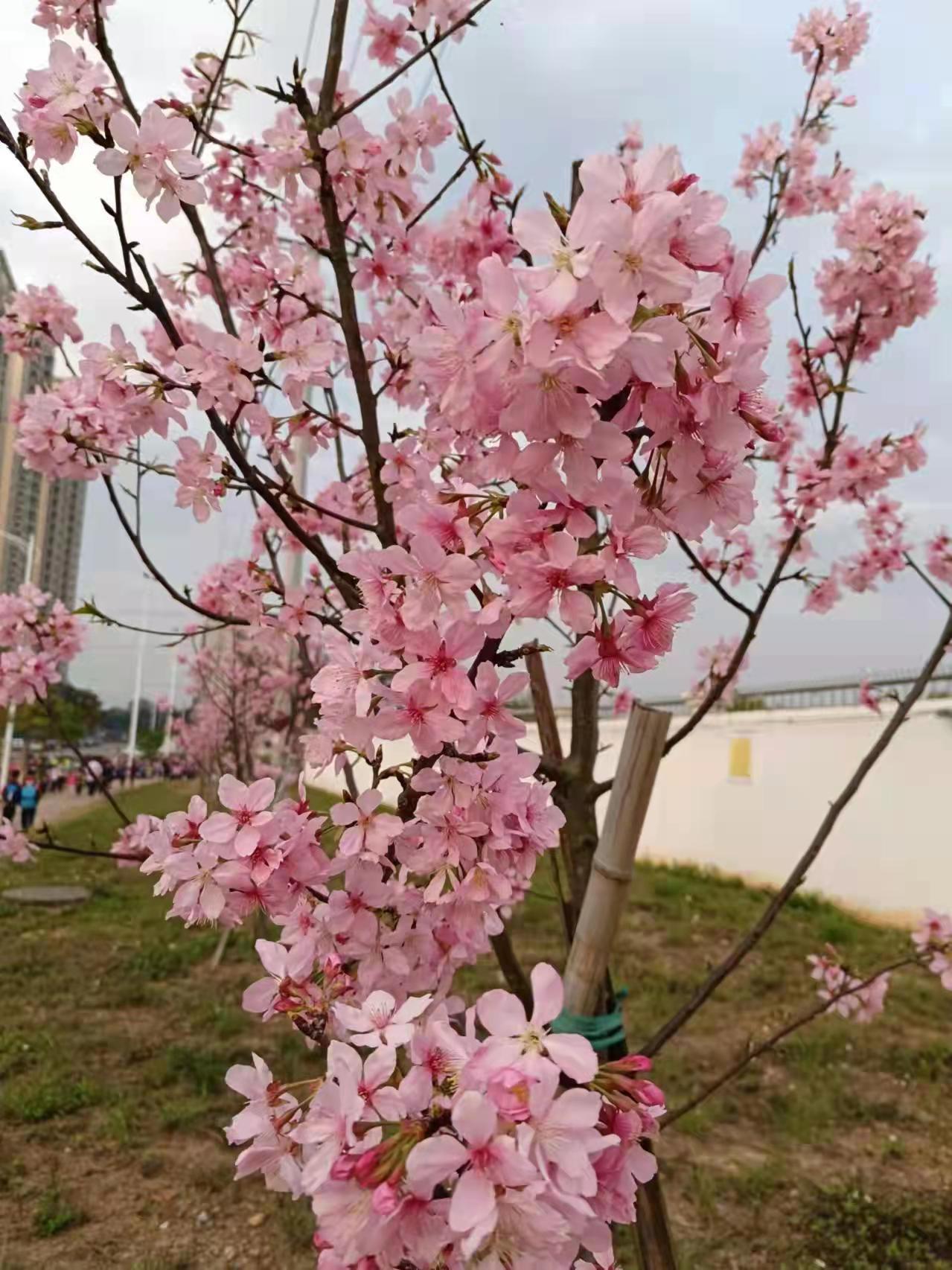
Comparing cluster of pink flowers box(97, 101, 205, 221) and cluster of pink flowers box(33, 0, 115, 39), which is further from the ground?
cluster of pink flowers box(33, 0, 115, 39)

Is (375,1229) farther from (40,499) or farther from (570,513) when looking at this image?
(40,499)

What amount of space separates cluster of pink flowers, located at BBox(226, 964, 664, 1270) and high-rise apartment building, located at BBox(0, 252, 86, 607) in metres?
2.02

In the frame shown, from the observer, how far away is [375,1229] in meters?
0.66

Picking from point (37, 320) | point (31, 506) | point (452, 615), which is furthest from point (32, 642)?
point (31, 506)

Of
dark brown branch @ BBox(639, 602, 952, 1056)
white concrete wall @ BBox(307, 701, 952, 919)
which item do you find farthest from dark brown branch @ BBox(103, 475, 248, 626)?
white concrete wall @ BBox(307, 701, 952, 919)

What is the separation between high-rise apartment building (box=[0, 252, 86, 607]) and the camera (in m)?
2.59

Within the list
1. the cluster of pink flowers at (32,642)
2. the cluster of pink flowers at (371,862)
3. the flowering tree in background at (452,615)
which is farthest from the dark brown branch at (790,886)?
the cluster of pink flowers at (32,642)

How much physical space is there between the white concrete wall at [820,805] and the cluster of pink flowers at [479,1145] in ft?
19.4

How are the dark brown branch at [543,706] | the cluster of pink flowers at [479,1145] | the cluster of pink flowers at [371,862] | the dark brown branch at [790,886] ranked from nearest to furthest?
the cluster of pink flowers at [479,1145]
the cluster of pink flowers at [371,862]
the dark brown branch at [790,886]
the dark brown branch at [543,706]

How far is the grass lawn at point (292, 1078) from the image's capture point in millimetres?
3248

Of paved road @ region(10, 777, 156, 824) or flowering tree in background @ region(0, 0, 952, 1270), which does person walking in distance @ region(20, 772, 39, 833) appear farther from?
flowering tree in background @ region(0, 0, 952, 1270)

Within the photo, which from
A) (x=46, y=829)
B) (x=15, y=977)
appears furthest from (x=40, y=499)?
(x=46, y=829)

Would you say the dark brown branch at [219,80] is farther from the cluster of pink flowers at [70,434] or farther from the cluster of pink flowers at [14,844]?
the cluster of pink flowers at [14,844]

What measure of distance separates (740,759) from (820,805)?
4.50 feet
